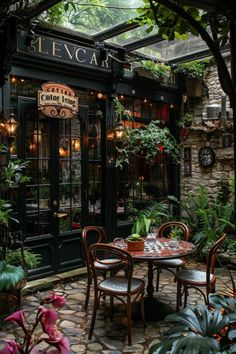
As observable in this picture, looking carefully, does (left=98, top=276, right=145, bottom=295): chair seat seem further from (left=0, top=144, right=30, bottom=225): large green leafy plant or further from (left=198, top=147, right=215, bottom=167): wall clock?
(left=198, top=147, right=215, bottom=167): wall clock

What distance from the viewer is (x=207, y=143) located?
25.2 feet

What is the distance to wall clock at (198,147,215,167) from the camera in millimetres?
7538

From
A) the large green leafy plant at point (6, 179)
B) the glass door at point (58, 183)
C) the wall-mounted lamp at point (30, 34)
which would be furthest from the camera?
the glass door at point (58, 183)

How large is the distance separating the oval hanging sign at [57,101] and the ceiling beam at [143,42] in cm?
145

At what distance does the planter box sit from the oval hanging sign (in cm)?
295

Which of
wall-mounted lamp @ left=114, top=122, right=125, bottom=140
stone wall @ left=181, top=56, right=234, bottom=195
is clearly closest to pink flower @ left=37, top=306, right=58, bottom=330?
wall-mounted lamp @ left=114, top=122, right=125, bottom=140

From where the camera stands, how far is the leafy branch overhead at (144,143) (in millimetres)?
6830

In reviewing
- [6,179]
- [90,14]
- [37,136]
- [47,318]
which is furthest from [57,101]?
[47,318]

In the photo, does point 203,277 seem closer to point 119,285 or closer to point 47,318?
point 119,285

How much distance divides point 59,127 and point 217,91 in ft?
11.9

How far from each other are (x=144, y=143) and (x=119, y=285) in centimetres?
354

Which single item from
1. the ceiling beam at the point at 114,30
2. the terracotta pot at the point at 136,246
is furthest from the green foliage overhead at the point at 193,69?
the terracotta pot at the point at 136,246

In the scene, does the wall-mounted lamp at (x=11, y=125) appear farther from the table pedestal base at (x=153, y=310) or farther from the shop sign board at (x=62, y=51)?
the table pedestal base at (x=153, y=310)

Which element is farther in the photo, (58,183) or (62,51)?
(58,183)
